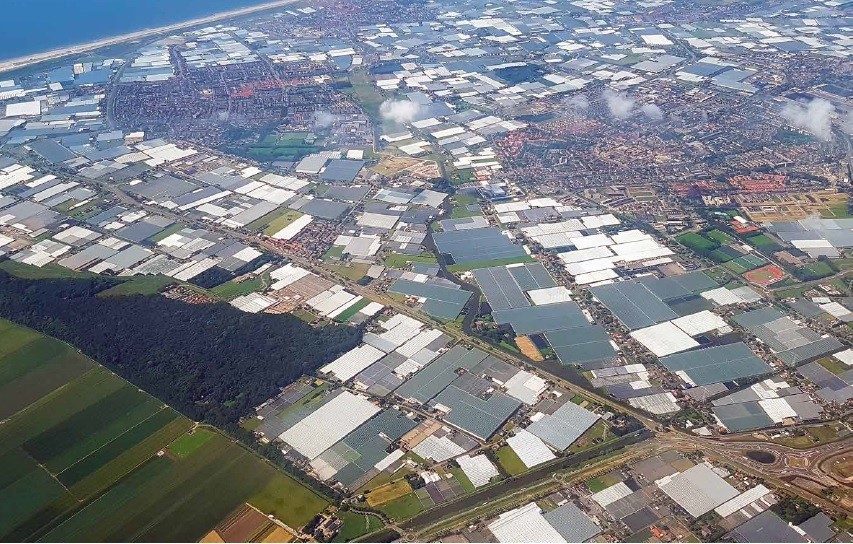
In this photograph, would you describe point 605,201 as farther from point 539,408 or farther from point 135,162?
point 135,162

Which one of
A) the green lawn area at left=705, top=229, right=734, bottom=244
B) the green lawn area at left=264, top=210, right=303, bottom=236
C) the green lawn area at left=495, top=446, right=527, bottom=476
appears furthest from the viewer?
the green lawn area at left=264, top=210, right=303, bottom=236

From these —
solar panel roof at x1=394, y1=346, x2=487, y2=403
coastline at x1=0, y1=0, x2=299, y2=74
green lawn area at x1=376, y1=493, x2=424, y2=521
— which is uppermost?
coastline at x1=0, y1=0, x2=299, y2=74

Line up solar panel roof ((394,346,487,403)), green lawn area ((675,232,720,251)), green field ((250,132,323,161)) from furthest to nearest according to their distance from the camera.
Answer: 1. green field ((250,132,323,161))
2. green lawn area ((675,232,720,251))
3. solar panel roof ((394,346,487,403))

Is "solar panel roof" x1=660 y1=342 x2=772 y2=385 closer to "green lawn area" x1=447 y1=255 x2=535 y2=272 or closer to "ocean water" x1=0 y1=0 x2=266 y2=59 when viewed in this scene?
"green lawn area" x1=447 y1=255 x2=535 y2=272

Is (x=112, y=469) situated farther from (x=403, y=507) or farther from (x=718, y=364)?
(x=718, y=364)

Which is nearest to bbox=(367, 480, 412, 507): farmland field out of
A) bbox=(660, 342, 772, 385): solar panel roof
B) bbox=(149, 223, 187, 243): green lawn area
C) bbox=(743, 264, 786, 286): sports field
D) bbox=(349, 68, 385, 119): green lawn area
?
bbox=(660, 342, 772, 385): solar panel roof

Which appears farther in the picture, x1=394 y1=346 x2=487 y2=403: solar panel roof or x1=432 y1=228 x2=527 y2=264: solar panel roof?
x1=432 y1=228 x2=527 y2=264: solar panel roof
